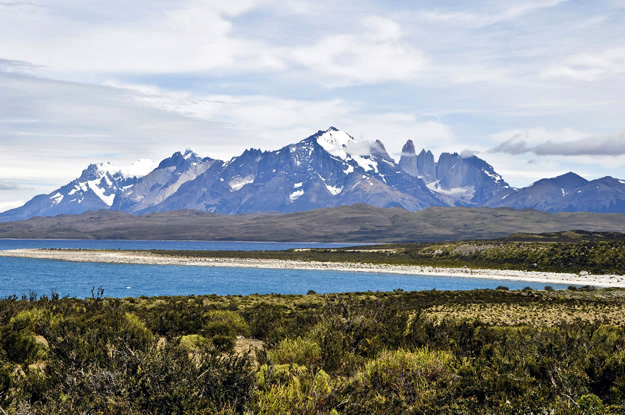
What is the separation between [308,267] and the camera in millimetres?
113375

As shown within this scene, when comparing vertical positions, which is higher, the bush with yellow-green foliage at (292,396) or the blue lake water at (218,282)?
the bush with yellow-green foliage at (292,396)

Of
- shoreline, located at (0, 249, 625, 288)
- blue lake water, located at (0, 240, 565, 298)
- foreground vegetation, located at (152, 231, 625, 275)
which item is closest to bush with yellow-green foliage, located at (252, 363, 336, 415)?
blue lake water, located at (0, 240, 565, 298)

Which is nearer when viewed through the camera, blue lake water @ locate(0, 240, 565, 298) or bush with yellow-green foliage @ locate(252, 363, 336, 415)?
bush with yellow-green foliage @ locate(252, 363, 336, 415)

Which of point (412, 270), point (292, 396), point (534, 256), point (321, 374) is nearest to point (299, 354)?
point (321, 374)

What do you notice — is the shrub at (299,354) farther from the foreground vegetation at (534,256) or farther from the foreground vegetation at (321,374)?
the foreground vegetation at (534,256)

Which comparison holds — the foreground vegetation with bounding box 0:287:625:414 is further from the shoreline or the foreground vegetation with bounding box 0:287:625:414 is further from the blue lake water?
the shoreline

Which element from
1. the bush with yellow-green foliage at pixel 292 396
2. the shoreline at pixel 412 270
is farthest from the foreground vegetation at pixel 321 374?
the shoreline at pixel 412 270

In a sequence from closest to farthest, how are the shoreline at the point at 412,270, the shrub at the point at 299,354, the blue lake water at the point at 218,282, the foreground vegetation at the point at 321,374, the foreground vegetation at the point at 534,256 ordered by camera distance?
the foreground vegetation at the point at 321,374
the shrub at the point at 299,354
the blue lake water at the point at 218,282
the shoreline at the point at 412,270
the foreground vegetation at the point at 534,256

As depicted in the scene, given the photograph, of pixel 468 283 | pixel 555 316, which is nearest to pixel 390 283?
pixel 468 283

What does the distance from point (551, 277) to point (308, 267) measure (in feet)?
169

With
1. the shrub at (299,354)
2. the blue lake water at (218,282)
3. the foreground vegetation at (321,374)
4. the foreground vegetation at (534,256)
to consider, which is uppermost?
the foreground vegetation at (321,374)

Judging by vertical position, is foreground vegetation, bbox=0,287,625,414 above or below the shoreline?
above

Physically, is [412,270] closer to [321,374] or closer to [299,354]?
[299,354]

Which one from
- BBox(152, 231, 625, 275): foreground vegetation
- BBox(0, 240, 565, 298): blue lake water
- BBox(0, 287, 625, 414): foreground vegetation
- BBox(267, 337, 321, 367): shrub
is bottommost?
BBox(0, 240, 565, 298): blue lake water
